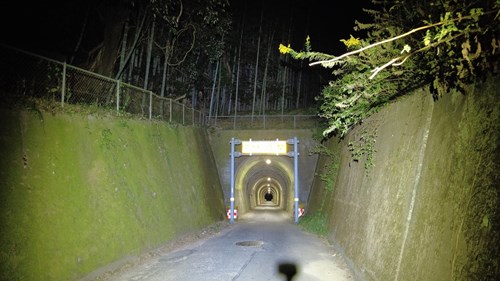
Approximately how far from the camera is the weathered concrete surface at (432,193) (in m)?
3.01

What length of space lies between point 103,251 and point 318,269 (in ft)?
16.1

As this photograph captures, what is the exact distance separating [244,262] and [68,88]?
6392mm

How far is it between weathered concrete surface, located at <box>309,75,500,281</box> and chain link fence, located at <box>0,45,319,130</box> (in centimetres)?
742

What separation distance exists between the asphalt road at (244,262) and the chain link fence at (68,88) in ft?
15.1

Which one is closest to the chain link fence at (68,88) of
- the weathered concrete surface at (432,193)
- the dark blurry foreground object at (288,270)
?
the dark blurry foreground object at (288,270)

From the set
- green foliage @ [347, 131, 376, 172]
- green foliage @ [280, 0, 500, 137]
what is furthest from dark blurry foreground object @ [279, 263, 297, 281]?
green foliage @ [280, 0, 500, 137]

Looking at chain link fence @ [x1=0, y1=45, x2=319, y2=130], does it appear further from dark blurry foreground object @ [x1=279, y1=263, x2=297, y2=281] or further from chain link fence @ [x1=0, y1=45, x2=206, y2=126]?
dark blurry foreground object @ [x1=279, y1=263, x2=297, y2=281]

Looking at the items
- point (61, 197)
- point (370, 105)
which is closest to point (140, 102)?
point (61, 197)

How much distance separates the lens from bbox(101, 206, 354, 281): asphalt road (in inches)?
264

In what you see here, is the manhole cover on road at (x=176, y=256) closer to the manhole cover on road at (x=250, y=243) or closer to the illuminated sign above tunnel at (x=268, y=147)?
the manhole cover on road at (x=250, y=243)

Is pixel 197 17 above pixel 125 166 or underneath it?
above

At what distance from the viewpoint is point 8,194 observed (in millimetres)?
5293

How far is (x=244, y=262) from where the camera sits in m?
7.89

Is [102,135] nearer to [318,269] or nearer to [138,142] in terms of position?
[138,142]
